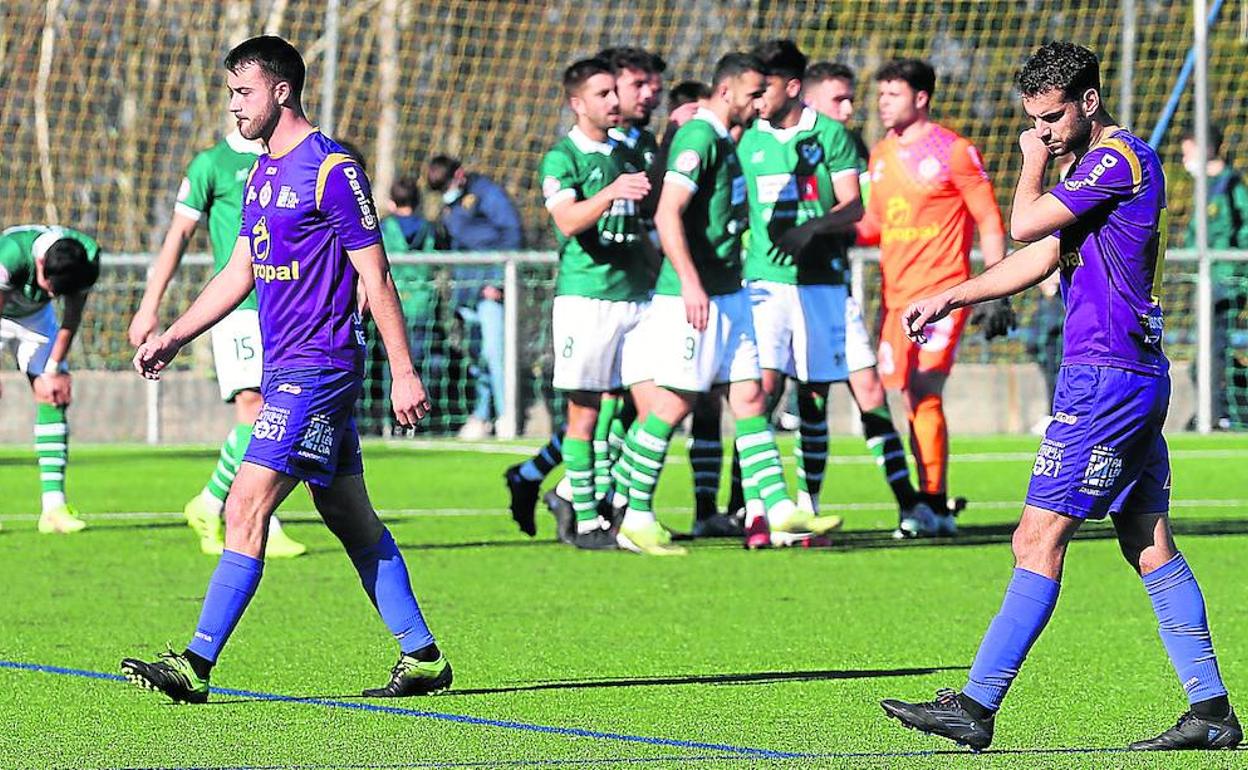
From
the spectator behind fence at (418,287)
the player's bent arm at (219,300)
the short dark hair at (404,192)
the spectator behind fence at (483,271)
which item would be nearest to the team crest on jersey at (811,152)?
the player's bent arm at (219,300)

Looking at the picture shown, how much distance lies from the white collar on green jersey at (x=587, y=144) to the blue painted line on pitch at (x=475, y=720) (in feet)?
14.9

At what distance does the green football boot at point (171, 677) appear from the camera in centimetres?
668

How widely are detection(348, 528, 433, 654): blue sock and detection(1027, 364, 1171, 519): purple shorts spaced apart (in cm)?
192

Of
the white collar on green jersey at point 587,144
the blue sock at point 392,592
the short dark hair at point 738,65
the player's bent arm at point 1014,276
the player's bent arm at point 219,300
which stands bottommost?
the blue sock at point 392,592

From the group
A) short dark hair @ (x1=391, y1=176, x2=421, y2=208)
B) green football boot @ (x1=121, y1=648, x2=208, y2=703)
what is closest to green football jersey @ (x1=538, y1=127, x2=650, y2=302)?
green football boot @ (x1=121, y1=648, x2=208, y2=703)

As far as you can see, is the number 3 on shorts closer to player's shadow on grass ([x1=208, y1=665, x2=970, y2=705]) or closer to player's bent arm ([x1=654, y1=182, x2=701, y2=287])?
player's bent arm ([x1=654, y1=182, x2=701, y2=287])

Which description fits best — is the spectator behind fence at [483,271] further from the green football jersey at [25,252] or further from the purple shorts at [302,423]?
the purple shorts at [302,423]

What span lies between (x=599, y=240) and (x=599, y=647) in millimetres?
3667

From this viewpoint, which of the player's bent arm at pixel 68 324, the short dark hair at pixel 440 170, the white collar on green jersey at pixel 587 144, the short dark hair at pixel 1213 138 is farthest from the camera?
the short dark hair at pixel 1213 138

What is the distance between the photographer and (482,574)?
10562 mm

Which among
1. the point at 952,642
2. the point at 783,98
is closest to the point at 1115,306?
the point at 952,642

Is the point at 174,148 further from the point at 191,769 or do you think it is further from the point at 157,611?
the point at 191,769

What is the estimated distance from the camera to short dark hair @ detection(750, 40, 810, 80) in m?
11.2

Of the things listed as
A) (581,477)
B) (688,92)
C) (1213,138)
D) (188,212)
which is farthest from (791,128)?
(1213,138)
